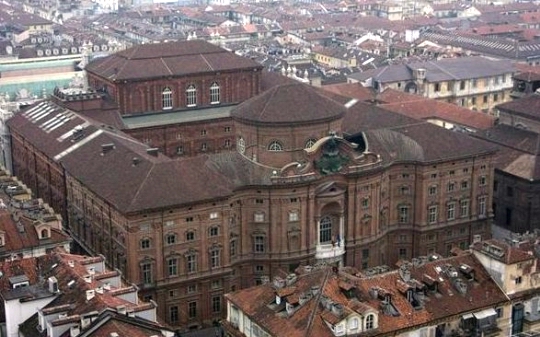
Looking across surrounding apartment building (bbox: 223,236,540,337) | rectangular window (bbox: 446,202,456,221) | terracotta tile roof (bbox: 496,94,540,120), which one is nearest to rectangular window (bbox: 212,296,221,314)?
surrounding apartment building (bbox: 223,236,540,337)

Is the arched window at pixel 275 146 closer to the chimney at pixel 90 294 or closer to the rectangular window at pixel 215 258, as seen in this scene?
the rectangular window at pixel 215 258

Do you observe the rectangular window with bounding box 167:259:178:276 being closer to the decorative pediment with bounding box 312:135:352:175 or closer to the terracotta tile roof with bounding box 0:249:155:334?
the terracotta tile roof with bounding box 0:249:155:334

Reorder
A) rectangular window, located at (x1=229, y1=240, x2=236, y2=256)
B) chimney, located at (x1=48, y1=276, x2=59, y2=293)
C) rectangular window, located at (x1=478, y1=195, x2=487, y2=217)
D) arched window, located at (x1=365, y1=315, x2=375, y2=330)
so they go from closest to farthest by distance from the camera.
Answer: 1. chimney, located at (x1=48, y1=276, x2=59, y2=293)
2. arched window, located at (x1=365, y1=315, x2=375, y2=330)
3. rectangular window, located at (x1=229, y1=240, x2=236, y2=256)
4. rectangular window, located at (x1=478, y1=195, x2=487, y2=217)

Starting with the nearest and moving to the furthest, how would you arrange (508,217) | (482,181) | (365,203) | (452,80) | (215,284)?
1. (215,284)
2. (365,203)
3. (482,181)
4. (508,217)
5. (452,80)

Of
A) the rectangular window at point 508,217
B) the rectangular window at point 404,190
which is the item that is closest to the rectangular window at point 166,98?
the rectangular window at point 404,190

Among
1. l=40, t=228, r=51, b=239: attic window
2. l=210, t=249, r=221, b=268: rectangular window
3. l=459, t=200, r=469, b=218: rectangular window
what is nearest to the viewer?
l=40, t=228, r=51, b=239: attic window

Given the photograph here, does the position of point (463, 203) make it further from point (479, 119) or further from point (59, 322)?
point (59, 322)

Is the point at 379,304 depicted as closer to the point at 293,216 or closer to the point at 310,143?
the point at 293,216

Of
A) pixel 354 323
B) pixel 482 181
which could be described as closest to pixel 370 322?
pixel 354 323
